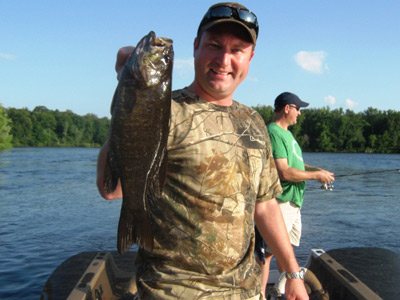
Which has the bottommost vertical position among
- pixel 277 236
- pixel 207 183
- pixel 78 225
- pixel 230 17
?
pixel 78 225

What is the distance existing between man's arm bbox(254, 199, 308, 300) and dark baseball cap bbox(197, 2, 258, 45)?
1.05 meters

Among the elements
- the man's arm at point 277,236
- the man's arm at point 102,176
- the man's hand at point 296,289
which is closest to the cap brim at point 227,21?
the man's arm at point 102,176

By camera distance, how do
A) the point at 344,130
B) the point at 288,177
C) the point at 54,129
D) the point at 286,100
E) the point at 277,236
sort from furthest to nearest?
the point at 54,129
the point at 344,130
the point at 286,100
the point at 288,177
the point at 277,236

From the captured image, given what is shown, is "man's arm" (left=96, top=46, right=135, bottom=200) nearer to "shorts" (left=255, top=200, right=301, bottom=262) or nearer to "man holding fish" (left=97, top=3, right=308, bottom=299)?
"man holding fish" (left=97, top=3, right=308, bottom=299)

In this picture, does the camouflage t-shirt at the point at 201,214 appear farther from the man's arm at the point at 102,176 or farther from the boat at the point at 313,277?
the boat at the point at 313,277

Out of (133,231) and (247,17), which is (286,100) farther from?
(133,231)

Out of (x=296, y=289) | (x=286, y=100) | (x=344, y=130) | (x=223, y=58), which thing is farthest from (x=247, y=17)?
(x=344, y=130)

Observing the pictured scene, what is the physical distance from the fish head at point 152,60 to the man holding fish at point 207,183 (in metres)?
0.08

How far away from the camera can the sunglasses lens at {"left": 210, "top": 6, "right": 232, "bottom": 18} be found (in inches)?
80.9

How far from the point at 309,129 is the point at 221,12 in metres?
96.2

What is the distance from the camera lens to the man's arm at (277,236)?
2416 millimetres

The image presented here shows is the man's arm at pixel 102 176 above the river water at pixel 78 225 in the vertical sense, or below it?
above

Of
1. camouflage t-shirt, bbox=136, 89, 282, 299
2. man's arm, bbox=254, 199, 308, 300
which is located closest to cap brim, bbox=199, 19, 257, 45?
camouflage t-shirt, bbox=136, 89, 282, 299

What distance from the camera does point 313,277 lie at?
13.6 ft
